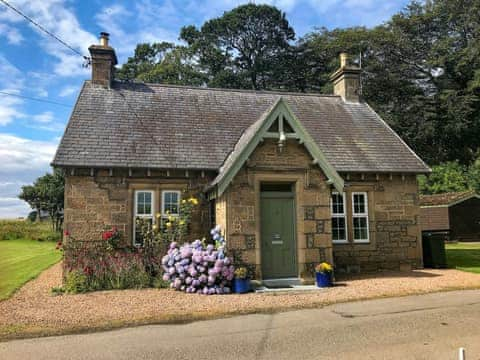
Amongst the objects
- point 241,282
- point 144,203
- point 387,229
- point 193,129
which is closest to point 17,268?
point 144,203

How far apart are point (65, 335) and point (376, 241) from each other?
36.9 feet

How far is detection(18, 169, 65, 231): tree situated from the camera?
42.9 meters

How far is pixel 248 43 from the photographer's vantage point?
4412 centimetres

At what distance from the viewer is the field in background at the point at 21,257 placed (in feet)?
45.5

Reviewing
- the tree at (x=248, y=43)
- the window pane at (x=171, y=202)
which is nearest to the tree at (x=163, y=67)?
the tree at (x=248, y=43)

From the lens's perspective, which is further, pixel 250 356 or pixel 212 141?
pixel 212 141

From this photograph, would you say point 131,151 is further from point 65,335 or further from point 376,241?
point 376,241

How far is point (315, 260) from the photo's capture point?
12117mm

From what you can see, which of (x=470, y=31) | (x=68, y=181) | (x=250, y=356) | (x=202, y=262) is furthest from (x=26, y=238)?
(x=470, y=31)

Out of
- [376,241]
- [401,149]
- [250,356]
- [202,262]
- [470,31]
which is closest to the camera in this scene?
[250,356]

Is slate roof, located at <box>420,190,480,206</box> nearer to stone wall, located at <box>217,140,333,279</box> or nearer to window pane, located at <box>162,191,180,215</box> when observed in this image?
stone wall, located at <box>217,140,333,279</box>

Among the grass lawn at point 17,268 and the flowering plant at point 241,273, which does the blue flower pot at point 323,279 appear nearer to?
the flowering plant at point 241,273

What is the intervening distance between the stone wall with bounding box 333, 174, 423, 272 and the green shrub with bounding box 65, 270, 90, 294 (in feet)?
27.5

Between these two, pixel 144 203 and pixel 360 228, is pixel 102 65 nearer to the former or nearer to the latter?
pixel 144 203
